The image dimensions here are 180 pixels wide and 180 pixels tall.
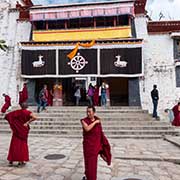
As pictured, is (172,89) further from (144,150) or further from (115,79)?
(144,150)

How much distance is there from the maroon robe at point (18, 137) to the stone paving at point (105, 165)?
0.25 m

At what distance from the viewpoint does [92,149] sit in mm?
5156

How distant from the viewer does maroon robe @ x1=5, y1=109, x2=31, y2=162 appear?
645 centimetres

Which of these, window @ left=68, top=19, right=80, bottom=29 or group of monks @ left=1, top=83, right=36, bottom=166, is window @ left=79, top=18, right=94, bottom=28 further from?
group of monks @ left=1, top=83, right=36, bottom=166

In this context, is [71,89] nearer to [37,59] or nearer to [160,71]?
[37,59]

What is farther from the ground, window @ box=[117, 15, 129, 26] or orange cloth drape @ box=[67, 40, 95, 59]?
window @ box=[117, 15, 129, 26]

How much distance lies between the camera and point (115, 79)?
1941 cm

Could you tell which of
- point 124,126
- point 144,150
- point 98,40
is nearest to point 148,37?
point 98,40

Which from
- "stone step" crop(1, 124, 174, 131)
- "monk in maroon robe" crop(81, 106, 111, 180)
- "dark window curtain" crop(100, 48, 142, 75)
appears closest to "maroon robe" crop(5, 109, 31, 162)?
"monk in maroon robe" crop(81, 106, 111, 180)

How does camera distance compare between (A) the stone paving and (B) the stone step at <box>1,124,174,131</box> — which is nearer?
(A) the stone paving

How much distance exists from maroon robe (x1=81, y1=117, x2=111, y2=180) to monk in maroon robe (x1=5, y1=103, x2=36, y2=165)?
1.80m

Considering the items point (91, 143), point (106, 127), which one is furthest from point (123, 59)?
point (91, 143)

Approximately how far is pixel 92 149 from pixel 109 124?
27.6ft

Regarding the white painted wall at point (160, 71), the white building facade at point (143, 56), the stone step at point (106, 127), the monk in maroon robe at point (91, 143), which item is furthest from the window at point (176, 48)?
the monk in maroon robe at point (91, 143)
